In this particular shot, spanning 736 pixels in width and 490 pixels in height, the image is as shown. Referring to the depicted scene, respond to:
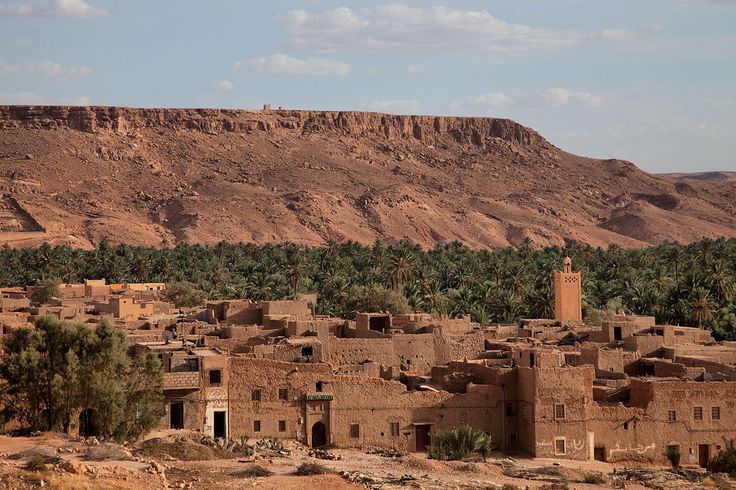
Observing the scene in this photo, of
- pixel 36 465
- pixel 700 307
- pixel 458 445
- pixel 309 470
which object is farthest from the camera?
pixel 700 307

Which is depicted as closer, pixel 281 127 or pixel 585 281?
pixel 585 281

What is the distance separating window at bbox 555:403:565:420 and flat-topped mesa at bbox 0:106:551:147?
117990 millimetres

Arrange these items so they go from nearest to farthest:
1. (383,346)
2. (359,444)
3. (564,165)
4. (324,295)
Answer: (359,444), (383,346), (324,295), (564,165)

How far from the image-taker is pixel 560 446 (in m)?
35.3

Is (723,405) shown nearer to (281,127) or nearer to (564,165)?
(281,127)

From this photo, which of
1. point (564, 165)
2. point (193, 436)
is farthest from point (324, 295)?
point (564, 165)

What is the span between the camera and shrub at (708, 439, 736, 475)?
34.9 m

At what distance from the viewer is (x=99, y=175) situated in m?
139

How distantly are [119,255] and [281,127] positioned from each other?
2669 inches

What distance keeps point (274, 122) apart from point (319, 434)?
12675 cm

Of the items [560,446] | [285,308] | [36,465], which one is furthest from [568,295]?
[36,465]

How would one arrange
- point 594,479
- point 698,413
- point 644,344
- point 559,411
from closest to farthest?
point 594,479 < point 559,411 < point 698,413 < point 644,344

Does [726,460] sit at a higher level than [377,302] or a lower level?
lower

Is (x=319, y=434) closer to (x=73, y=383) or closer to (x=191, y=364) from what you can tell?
(x=191, y=364)
